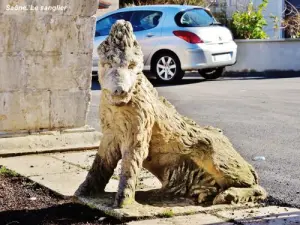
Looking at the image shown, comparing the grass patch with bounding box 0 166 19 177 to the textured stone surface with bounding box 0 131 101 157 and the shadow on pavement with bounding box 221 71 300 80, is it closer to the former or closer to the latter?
the textured stone surface with bounding box 0 131 101 157

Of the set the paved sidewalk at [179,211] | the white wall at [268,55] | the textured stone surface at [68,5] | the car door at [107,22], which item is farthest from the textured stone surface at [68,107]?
the white wall at [268,55]

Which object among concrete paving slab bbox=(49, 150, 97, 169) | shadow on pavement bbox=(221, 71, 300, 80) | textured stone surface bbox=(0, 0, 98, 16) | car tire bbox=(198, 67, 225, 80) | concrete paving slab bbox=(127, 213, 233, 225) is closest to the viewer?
concrete paving slab bbox=(127, 213, 233, 225)

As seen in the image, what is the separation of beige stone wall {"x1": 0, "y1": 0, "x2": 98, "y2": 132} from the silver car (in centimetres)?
877

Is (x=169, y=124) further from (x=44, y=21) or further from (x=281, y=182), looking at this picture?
(x=44, y=21)

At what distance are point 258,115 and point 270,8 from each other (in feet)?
55.6

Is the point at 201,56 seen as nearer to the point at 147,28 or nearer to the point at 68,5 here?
the point at 147,28

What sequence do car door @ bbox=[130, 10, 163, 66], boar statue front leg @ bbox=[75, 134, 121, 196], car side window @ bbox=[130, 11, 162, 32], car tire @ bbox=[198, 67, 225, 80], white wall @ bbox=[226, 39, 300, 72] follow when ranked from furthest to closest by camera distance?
white wall @ bbox=[226, 39, 300, 72] < car tire @ bbox=[198, 67, 225, 80] < car side window @ bbox=[130, 11, 162, 32] < car door @ bbox=[130, 10, 163, 66] < boar statue front leg @ bbox=[75, 134, 121, 196]

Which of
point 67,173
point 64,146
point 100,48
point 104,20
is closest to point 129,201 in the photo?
point 100,48

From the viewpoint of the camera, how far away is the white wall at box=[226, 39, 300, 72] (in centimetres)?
2155

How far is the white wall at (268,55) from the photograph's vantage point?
70.7 feet

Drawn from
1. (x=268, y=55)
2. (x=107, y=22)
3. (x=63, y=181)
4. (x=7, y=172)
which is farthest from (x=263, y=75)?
(x=63, y=181)

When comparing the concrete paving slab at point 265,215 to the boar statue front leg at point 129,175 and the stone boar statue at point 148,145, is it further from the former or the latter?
the boar statue front leg at point 129,175

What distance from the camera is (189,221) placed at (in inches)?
217

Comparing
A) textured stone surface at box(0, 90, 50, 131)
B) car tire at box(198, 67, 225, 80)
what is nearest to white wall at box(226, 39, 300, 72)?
car tire at box(198, 67, 225, 80)
